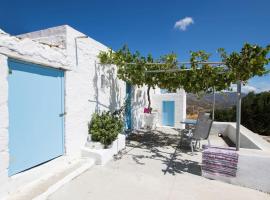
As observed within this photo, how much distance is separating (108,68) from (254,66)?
4.55m

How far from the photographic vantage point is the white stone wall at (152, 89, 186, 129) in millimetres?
12523

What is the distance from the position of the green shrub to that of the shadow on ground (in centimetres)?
90

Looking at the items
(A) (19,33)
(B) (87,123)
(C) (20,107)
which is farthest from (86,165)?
(A) (19,33)

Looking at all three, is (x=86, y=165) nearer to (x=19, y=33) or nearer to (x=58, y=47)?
(x=58, y=47)

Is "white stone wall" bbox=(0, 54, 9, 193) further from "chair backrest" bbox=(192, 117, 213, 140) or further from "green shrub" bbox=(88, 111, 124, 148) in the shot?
"chair backrest" bbox=(192, 117, 213, 140)

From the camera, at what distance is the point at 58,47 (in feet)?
15.6

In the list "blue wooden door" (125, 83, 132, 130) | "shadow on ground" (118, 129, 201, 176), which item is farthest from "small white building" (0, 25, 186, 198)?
"blue wooden door" (125, 83, 132, 130)

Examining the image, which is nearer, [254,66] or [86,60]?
[254,66]

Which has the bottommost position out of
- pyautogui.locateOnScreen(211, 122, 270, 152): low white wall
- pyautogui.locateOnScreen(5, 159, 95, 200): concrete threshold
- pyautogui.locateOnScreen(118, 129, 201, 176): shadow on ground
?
pyautogui.locateOnScreen(118, 129, 201, 176): shadow on ground

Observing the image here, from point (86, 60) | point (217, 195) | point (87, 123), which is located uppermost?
point (86, 60)

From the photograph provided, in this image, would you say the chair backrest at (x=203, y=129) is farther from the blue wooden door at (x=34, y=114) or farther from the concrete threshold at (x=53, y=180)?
the blue wooden door at (x=34, y=114)

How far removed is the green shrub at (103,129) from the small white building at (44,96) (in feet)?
0.65

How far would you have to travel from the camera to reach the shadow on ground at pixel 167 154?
5129 mm

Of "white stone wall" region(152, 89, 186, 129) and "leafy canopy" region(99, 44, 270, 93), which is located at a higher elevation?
"leafy canopy" region(99, 44, 270, 93)
